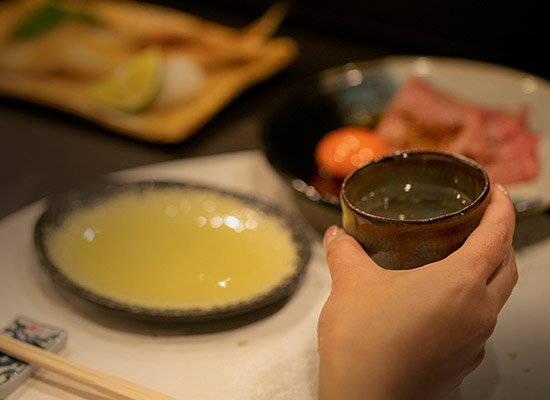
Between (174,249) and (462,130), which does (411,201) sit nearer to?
(174,249)

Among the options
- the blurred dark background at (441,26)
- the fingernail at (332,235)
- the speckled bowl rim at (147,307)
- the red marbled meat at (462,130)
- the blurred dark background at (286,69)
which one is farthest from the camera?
the blurred dark background at (441,26)

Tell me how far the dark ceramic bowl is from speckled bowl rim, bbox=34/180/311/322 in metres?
0.25

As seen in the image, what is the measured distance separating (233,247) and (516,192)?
0.55 m

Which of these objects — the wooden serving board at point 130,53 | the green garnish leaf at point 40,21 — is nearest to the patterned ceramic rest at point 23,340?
the wooden serving board at point 130,53

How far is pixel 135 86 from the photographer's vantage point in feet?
5.62

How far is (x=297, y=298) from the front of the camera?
1024mm

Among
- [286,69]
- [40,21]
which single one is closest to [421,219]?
[286,69]

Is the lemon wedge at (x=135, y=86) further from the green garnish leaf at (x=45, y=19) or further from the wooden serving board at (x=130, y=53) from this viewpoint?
the green garnish leaf at (x=45, y=19)

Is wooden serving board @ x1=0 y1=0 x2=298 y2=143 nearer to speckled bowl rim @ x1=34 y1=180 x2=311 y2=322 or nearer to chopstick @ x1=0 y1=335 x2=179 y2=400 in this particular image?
speckled bowl rim @ x1=34 y1=180 x2=311 y2=322

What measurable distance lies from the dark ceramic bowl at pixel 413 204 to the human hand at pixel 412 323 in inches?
1.4

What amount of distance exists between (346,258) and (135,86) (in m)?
1.14

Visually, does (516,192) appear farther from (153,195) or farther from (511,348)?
(153,195)

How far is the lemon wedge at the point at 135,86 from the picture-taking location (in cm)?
170

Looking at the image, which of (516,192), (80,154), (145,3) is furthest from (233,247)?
(145,3)
